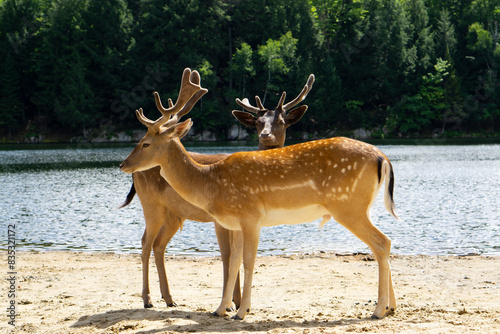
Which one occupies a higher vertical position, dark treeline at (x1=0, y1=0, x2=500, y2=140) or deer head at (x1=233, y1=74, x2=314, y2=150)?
dark treeline at (x1=0, y1=0, x2=500, y2=140)

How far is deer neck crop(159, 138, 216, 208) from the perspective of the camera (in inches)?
226

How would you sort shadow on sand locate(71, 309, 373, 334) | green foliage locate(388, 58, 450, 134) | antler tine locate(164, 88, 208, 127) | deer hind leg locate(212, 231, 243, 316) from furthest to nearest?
green foliage locate(388, 58, 450, 134) < antler tine locate(164, 88, 208, 127) < deer hind leg locate(212, 231, 243, 316) < shadow on sand locate(71, 309, 373, 334)

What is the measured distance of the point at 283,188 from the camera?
5.54 meters

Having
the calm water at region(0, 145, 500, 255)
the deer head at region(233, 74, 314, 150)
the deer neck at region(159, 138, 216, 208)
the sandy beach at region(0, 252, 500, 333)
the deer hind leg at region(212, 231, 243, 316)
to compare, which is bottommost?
the calm water at region(0, 145, 500, 255)

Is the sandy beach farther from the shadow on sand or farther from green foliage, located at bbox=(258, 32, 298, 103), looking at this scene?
green foliage, located at bbox=(258, 32, 298, 103)

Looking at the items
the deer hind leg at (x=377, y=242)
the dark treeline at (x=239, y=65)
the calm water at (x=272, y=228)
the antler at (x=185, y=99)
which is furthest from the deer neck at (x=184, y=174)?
the dark treeline at (x=239, y=65)

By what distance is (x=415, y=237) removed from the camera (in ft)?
38.8

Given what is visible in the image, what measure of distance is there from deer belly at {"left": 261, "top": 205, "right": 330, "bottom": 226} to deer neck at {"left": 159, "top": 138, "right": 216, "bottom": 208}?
0.64 meters

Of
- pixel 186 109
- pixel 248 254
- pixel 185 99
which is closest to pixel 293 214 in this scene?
pixel 248 254

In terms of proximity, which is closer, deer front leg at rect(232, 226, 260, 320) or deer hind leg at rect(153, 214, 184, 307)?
deer front leg at rect(232, 226, 260, 320)

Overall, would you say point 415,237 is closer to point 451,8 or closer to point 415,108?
point 415,108

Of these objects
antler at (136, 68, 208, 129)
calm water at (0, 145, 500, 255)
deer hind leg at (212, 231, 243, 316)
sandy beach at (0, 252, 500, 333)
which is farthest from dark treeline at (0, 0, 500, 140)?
deer hind leg at (212, 231, 243, 316)

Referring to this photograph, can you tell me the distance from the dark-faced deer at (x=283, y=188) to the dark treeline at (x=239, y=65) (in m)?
52.4

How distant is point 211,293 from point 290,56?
5500cm
